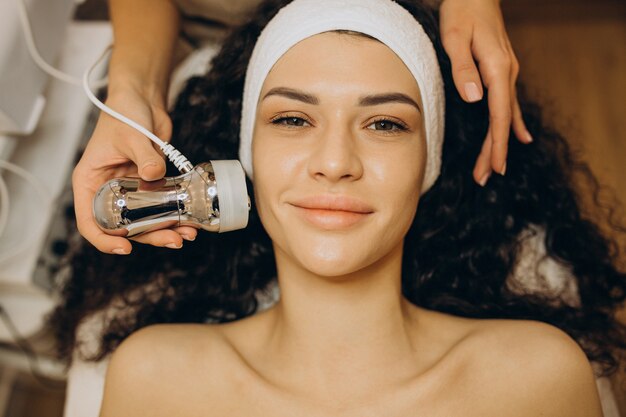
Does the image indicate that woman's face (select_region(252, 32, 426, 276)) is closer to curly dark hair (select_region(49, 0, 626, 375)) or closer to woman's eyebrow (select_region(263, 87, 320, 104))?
woman's eyebrow (select_region(263, 87, 320, 104))

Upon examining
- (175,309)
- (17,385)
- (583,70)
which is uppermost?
(583,70)

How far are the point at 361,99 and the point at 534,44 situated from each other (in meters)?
1.94

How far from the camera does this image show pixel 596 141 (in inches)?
107

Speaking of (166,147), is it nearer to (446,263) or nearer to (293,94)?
(293,94)

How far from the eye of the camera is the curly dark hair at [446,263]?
5.93 feet

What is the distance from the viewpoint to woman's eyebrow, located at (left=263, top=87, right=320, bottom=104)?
1.34m

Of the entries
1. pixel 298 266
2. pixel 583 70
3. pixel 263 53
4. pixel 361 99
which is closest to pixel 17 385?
pixel 298 266

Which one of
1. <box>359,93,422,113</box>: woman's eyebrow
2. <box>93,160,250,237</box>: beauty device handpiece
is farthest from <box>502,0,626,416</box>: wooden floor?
<box>93,160,250,237</box>: beauty device handpiece

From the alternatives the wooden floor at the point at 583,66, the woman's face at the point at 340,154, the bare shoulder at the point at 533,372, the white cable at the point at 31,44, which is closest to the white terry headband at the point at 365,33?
the woman's face at the point at 340,154

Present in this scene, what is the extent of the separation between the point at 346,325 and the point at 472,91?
62cm

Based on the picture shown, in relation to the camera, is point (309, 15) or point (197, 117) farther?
point (197, 117)

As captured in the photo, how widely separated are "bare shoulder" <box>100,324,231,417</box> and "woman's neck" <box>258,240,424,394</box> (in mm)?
198

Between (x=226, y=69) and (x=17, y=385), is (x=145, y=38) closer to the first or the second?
(x=226, y=69)

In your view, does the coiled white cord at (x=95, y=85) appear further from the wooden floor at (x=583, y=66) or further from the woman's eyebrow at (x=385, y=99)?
the wooden floor at (x=583, y=66)
